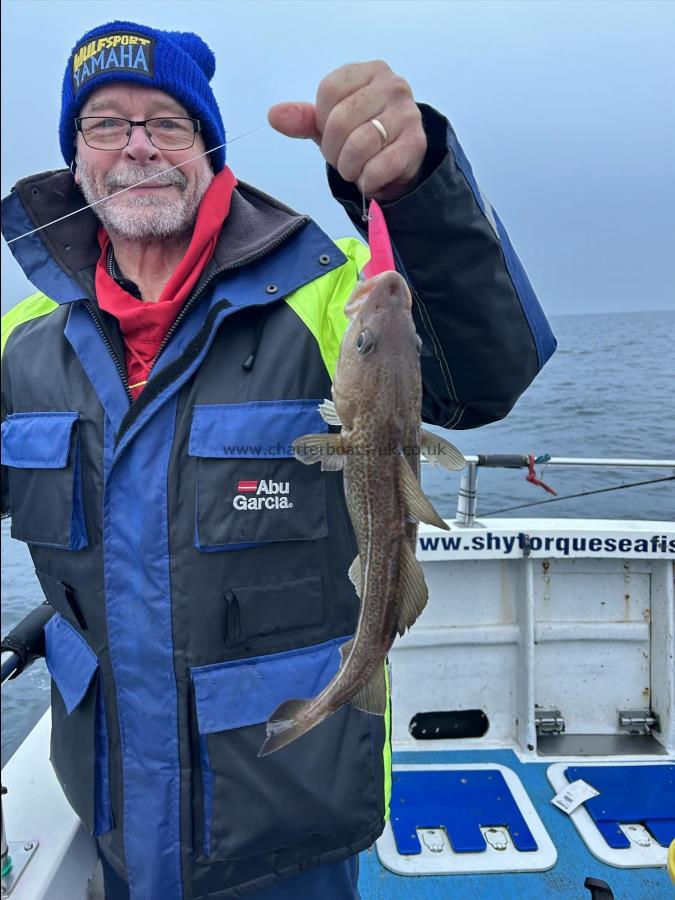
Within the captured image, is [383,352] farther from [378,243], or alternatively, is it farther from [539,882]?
[539,882]

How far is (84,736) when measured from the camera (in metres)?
2.43

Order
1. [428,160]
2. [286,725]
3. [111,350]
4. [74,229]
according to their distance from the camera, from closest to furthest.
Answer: [286,725]
[428,160]
[111,350]
[74,229]

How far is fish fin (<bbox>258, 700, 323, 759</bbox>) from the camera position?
1.82 metres

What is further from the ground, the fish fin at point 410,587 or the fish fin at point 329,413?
the fish fin at point 329,413

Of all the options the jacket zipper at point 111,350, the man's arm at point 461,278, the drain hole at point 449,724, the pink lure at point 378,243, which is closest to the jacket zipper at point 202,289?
the jacket zipper at point 111,350

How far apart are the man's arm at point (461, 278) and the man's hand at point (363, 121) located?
150 mm

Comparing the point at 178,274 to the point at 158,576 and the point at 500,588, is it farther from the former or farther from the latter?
the point at 500,588

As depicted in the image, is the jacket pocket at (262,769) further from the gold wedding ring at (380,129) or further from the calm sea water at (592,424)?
the calm sea water at (592,424)

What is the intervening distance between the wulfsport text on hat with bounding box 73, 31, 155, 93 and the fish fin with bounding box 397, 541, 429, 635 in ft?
7.92

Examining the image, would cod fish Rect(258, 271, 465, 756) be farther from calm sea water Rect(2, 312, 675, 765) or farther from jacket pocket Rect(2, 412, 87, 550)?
→ calm sea water Rect(2, 312, 675, 765)

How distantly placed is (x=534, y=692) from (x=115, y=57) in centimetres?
477

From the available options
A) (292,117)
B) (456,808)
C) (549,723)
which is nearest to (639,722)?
(549,723)

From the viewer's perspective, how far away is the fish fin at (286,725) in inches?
71.6

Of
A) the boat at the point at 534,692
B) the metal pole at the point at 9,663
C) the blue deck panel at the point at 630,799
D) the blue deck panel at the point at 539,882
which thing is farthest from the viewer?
the boat at the point at 534,692
